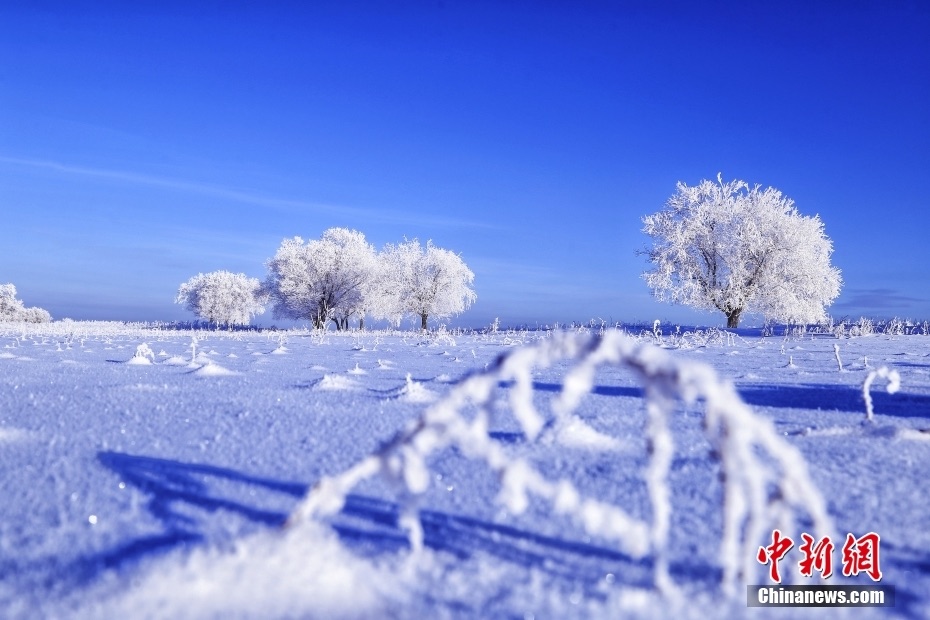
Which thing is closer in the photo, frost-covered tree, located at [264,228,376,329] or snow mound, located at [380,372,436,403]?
snow mound, located at [380,372,436,403]

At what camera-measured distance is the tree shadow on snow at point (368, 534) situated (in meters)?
1.73

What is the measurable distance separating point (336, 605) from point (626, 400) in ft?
13.8

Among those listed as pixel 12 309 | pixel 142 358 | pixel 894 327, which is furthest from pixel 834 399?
pixel 12 309

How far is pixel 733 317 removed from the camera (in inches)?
1058

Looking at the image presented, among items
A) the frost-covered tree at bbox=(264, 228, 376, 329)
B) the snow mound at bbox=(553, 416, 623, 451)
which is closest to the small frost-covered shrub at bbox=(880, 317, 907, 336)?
the snow mound at bbox=(553, 416, 623, 451)

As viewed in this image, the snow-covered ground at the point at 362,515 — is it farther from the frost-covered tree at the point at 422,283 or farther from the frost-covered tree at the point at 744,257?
the frost-covered tree at the point at 422,283

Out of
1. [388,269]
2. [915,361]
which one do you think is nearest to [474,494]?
[915,361]

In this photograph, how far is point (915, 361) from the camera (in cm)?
936

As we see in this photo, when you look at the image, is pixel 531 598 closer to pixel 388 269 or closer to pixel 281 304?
pixel 388 269

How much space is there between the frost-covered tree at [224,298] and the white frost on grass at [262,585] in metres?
60.8

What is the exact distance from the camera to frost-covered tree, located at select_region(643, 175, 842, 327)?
2572 centimetres

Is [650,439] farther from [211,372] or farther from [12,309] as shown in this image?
[12,309]

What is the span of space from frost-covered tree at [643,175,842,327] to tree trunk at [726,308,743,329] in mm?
42

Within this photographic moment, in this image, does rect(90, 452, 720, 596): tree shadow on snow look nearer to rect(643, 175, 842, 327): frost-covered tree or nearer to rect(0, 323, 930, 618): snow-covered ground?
rect(0, 323, 930, 618): snow-covered ground
